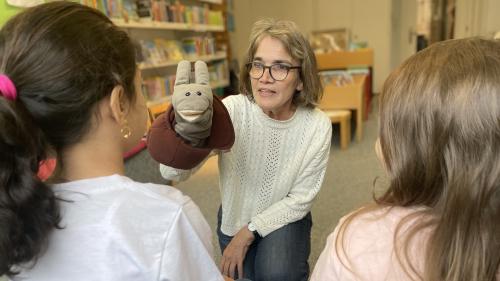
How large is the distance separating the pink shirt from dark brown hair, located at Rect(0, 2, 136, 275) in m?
0.46

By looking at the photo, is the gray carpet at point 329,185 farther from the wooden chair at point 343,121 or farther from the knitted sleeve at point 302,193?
the knitted sleeve at point 302,193

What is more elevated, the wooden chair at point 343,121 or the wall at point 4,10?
the wall at point 4,10

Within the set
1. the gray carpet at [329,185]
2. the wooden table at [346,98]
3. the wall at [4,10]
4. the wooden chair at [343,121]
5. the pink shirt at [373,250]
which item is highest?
the wall at [4,10]

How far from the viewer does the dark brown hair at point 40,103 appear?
1.85ft

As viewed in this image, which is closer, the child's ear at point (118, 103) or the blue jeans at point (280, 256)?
the child's ear at point (118, 103)

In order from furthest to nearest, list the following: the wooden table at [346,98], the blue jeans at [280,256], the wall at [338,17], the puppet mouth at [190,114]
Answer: the wall at [338,17] → the wooden table at [346,98] → the blue jeans at [280,256] → the puppet mouth at [190,114]

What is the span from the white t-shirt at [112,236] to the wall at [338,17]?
5592 millimetres

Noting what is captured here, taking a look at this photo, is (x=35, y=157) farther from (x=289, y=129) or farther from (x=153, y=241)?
(x=289, y=129)

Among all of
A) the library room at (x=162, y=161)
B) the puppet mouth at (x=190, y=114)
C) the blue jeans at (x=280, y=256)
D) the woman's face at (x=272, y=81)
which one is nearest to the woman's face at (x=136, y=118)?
the library room at (x=162, y=161)

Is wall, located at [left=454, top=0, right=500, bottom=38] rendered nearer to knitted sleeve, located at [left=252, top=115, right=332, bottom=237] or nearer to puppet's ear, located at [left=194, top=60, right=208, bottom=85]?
knitted sleeve, located at [left=252, top=115, right=332, bottom=237]

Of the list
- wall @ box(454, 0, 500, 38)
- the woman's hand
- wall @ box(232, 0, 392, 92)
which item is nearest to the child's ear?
the woman's hand

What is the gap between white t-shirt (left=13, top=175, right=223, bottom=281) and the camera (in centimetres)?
62

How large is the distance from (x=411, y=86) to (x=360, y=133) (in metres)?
3.26

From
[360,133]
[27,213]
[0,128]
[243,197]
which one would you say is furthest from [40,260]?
[360,133]
